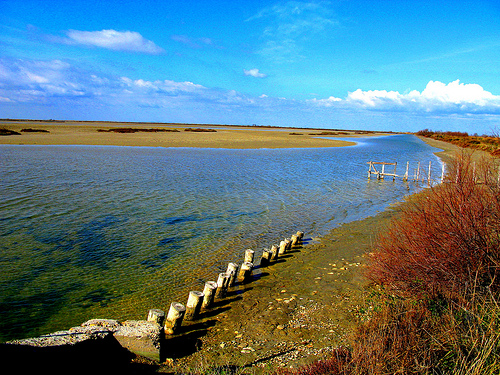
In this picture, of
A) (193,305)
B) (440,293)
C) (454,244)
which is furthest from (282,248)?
(454,244)

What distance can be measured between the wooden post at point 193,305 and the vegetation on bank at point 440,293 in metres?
2.94

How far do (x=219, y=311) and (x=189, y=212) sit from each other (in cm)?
819

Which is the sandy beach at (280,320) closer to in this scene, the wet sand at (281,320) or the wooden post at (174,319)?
the wet sand at (281,320)

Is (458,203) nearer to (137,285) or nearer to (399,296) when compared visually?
(399,296)

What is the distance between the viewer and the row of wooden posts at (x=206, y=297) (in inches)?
254

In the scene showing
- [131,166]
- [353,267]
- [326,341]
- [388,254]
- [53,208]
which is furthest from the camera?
[131,166]

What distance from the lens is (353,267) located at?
9.48 meters

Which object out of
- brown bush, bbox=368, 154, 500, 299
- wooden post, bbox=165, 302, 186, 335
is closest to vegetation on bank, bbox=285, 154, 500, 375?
brown bush, bbox=368, 154, 500, 299

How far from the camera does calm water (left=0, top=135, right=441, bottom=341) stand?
782 cm

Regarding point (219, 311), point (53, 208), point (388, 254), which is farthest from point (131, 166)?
point (388, 254)

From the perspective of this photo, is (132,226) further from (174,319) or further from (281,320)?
(281,320)

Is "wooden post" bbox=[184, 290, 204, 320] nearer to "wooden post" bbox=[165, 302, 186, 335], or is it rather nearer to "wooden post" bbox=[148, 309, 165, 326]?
"wooden post" bbox=[165, 302, 186, 335]

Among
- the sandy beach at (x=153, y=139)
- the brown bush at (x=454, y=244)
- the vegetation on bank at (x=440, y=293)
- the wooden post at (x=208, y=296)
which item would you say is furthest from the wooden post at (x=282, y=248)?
the sandy beach at (x=153, y=139)

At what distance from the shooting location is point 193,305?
273 inches
